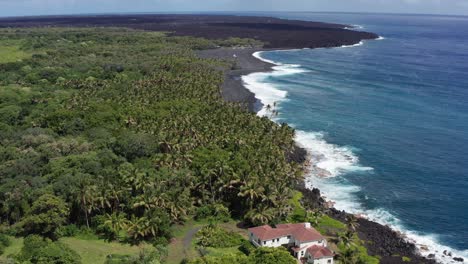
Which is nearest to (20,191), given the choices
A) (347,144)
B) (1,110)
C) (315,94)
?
(1,110)

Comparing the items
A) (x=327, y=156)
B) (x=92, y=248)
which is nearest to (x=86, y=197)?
(x=92, y=248)

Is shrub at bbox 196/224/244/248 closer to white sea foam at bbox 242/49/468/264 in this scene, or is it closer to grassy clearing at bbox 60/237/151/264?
grassy clearing at bbox 60/237/151/264

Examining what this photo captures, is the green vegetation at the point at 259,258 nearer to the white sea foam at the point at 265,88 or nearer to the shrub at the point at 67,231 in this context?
the shrub at the point at 67,231

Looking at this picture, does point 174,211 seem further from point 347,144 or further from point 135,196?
point 347,144

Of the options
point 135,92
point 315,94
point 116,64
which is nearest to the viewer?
point 135,92

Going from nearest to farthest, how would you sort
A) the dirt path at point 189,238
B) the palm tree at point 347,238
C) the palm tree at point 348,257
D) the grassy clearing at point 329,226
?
1. the palm tree at point 348,257
2. the palm tree at point 347,238
3. the dirt path at point 189,238
4. the grassy clearing at point 329,226

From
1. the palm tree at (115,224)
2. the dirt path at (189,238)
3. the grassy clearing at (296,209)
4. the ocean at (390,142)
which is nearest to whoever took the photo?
the dirt path at (189,238)

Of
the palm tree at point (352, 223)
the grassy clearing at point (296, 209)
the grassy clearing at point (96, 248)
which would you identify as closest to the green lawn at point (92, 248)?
the grassy clearing at point (96, 248)

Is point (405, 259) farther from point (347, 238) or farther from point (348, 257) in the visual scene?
point (348, 257)
